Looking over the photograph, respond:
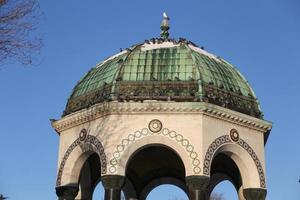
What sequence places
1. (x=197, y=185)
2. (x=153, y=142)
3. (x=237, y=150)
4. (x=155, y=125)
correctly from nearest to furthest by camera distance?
1. (x=197, y=185)
2. (x=153, y=142)
3. (x=155, y=125)
4. (x=237, y=150)

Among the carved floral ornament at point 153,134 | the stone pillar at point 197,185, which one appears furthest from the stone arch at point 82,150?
the stone pillar at point 197,185

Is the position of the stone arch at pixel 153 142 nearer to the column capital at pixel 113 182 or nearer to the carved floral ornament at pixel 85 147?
the column capital at pixel 113 182

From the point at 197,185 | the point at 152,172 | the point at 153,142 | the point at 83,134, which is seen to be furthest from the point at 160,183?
the point at 197,185

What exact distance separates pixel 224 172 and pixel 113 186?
5.59 metres

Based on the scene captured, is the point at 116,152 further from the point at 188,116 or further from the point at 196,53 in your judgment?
the point at 196,53

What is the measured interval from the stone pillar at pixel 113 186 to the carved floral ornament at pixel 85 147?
1.14 ft

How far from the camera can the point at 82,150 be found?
19234mm

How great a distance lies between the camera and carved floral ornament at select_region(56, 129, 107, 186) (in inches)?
717

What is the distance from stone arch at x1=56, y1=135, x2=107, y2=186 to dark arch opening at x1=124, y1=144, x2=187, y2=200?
3.14m

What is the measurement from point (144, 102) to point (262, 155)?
470 cm

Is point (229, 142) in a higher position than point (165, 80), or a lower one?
lower

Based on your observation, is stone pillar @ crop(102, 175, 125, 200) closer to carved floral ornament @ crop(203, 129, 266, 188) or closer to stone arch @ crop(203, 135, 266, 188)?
carved floral ornament @ crop(203, 129, 266, 188)

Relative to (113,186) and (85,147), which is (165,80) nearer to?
(85,147)

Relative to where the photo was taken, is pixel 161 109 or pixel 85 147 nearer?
pixel 161 109
